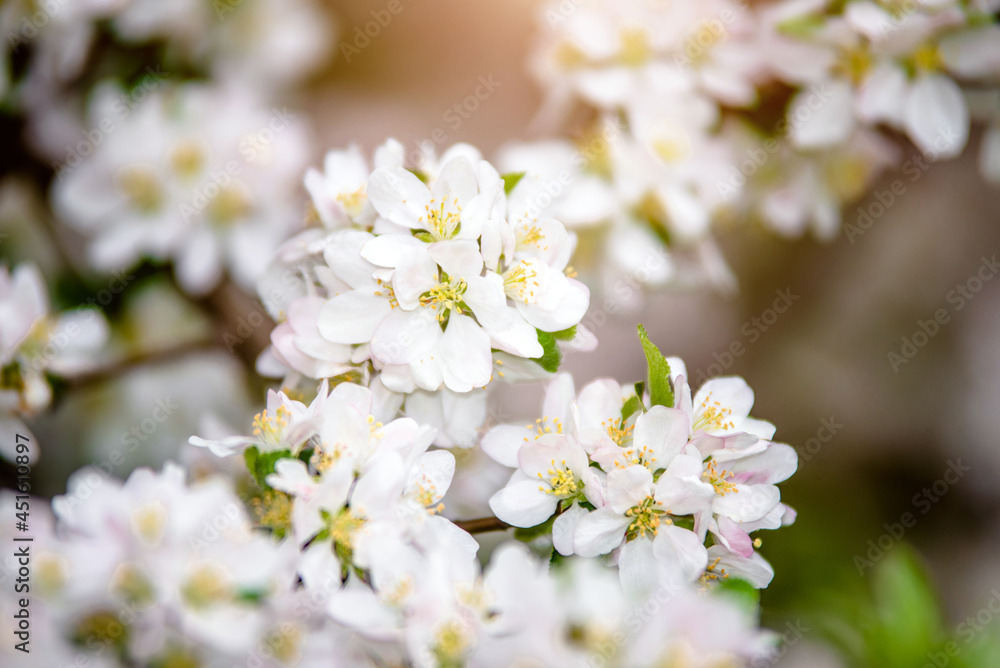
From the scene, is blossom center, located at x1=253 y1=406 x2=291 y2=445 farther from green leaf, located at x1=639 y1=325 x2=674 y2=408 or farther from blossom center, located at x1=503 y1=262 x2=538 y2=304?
green leaf, located at x1=639 y1=325 x2=674 y2=408

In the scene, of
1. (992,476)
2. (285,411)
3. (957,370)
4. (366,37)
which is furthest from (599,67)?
(992,476)

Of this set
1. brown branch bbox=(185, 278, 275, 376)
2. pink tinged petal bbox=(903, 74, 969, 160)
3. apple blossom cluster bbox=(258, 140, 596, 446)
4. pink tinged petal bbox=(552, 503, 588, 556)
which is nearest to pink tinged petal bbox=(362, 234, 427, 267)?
apple blossom cluster bbox=(258, 140, 596, 446)

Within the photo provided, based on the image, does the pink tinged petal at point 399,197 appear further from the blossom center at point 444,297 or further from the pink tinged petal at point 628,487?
the pink tinged petal at point 628,487

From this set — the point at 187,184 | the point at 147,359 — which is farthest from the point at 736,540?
the point at 187,184

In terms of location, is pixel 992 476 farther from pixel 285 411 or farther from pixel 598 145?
pixel 285 411

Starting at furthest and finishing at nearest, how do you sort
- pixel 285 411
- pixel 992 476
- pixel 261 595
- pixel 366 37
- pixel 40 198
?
pixel 366 37, pixel 992 476, pixel 40 198, pixel 285 411, pixel 261 595

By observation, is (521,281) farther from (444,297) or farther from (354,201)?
(354,201)

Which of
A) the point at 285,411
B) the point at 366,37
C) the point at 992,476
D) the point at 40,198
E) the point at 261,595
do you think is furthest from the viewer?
the point at 366,37
